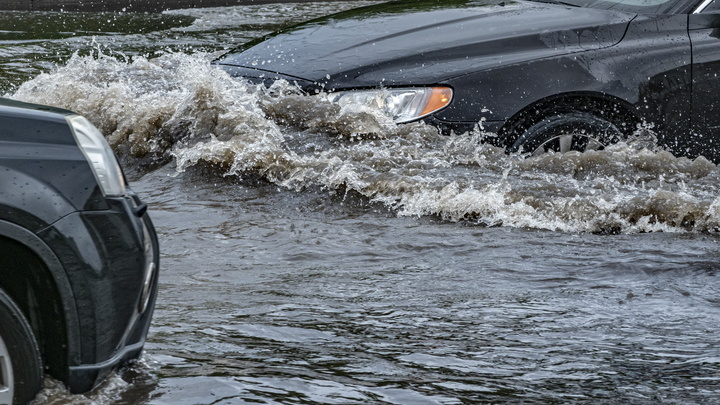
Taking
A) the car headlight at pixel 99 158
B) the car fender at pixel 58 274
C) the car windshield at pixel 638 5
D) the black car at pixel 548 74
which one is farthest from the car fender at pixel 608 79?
the car fender at pixel 58 274

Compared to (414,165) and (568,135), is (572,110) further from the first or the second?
(414,165)

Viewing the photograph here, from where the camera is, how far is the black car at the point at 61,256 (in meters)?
3.06

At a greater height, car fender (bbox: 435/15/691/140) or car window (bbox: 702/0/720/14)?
car window (bbox: 702/0/720/14)

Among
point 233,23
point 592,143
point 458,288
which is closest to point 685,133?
point 592,143

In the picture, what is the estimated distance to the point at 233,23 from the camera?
1517 cm

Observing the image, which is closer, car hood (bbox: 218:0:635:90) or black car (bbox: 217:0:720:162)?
black car (bbox: 217:0:720:162)

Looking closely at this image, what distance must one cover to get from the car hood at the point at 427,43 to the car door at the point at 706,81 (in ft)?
1.42

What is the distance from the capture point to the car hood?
6512 mm

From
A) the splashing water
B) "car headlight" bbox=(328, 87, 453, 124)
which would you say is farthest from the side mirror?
"car headlight" bbox=(328, 87, 453, 124)

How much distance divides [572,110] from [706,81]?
886mm

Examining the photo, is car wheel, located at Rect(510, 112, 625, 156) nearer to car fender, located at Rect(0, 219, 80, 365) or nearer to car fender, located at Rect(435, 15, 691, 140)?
car fender, located at Rect(435, 15, 691, 140)

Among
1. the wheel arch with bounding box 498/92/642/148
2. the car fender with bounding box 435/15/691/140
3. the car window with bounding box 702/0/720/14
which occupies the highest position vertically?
the car window with bounding box 702/0/720/14

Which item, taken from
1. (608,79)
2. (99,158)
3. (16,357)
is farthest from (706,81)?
(16,357)

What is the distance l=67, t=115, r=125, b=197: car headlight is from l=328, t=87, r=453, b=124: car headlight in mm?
3203
